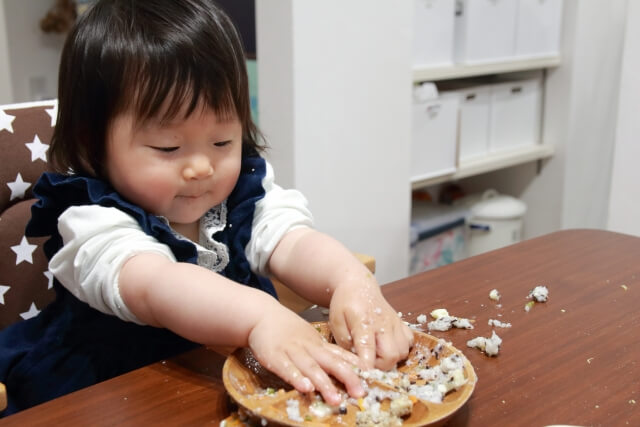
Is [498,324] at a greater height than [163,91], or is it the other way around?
[163,91]

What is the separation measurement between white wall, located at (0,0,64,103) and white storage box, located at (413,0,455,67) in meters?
1.50

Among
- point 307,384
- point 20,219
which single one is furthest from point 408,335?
point 20,219

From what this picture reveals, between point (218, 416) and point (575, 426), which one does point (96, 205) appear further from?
point (575, 426)

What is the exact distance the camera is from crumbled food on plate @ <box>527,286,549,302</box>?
2.70 feet

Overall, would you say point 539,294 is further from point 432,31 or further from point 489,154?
Result: point 489,154

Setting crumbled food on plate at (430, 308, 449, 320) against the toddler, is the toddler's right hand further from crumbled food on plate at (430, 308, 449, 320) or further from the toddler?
crumbled food on plate at (430, 308, 449, 320)

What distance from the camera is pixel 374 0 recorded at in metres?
1.75

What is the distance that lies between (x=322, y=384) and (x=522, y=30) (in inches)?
76.5

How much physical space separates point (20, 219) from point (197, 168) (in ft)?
1.16

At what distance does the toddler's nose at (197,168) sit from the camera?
77 centimetres

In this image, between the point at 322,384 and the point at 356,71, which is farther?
the point at 356,71

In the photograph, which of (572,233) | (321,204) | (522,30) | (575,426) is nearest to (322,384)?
(575,426)

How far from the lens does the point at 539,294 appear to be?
2.71ft

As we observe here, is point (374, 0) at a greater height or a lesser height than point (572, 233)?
greater
